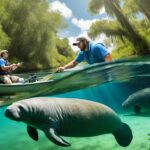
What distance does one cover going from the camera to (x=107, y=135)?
5621 mm

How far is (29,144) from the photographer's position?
243 inches

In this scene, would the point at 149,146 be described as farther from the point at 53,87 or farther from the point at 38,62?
the point at 38,62

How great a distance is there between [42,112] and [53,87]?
3.39 meters

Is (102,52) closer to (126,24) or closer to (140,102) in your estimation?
(140,102)

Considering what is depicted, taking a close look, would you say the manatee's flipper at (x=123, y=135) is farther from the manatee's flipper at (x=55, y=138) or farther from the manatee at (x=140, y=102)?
the manatee's flipper at (x=55, y=138)

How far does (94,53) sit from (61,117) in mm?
2741

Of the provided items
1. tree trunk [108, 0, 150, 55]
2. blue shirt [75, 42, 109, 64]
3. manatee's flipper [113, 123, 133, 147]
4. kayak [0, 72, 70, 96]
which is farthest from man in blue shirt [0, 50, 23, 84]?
tree trunk [108, 0, 150, 55]

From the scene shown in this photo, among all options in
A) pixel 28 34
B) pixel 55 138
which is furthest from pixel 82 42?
pixel 28 34

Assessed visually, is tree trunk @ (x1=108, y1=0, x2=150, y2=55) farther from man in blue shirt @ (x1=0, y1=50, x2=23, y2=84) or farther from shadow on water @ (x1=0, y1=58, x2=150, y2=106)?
shadow on water @ (x1=0, y1=58, x2=150, y2=106)

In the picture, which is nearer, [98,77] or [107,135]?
[107,135]

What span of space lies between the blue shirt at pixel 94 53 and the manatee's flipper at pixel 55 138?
2.80m

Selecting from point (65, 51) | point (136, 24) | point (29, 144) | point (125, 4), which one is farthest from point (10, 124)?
point (65, 51)

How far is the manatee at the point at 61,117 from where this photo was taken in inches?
144

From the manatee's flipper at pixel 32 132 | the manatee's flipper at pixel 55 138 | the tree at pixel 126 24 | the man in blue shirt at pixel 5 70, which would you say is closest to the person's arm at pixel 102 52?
the manatee's flipper at pixel 32 132
